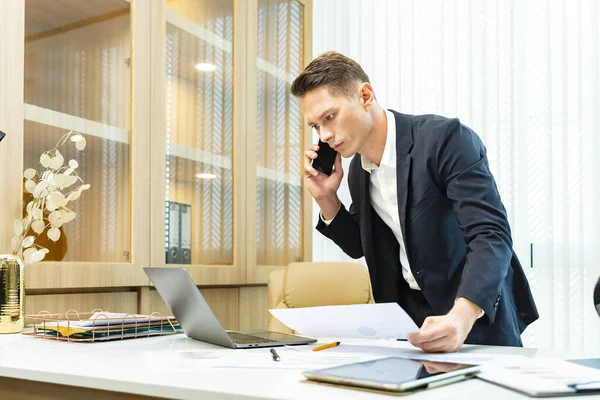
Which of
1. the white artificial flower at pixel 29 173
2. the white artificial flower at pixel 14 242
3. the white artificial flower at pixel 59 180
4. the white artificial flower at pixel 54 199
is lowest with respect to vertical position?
the white artificial flower at pixel 14 242

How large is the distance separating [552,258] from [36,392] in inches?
86.9

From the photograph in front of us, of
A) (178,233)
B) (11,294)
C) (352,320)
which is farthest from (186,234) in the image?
(352,320)

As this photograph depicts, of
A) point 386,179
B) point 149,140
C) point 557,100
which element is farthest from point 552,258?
point 149,140

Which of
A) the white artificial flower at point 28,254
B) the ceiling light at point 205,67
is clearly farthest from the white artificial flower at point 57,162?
the ceiling light at point 205,67

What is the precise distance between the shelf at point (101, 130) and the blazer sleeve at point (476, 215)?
1092 mm

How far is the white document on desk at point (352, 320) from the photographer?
126 centimetres

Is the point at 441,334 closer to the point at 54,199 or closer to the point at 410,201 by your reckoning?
the point at 410,201

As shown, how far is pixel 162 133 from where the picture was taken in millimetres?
2293

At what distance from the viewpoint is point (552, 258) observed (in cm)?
270

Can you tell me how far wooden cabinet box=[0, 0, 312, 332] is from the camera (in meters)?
1.85

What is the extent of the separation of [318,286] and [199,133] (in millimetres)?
748

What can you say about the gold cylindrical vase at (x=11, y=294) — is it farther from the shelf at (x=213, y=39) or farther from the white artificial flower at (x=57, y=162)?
the shelf at (x=213, y=39)

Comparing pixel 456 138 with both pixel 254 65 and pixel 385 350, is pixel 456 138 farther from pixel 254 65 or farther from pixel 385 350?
pixel 254 65

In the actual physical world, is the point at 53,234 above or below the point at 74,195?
below
